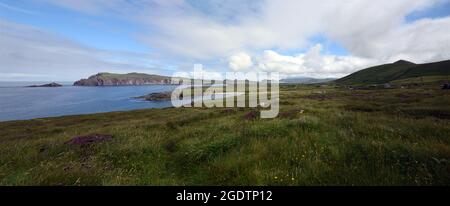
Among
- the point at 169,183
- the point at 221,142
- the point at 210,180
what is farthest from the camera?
the point at 221,142

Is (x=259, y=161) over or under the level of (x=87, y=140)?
over

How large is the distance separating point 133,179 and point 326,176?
4901 mm

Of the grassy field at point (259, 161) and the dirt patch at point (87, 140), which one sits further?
Result: the dirt patch at point (87, 140)

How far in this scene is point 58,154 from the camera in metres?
8.38

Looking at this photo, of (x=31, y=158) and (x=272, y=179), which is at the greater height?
(x=272, y=179)

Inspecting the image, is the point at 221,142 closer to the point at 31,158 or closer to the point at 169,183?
the point at 169,183

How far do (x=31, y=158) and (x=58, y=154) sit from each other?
1.01 m

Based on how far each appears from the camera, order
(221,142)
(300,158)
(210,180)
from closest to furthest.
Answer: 1. (210,180)
2. (300,158)
3. (221,142)

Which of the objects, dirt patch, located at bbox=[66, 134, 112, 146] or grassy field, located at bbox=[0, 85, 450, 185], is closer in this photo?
grassy field, located at bbox=[0, 85, 450, 185]

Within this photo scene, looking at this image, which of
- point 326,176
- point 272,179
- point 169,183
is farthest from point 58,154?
point 326,176

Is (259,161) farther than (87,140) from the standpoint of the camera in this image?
No
